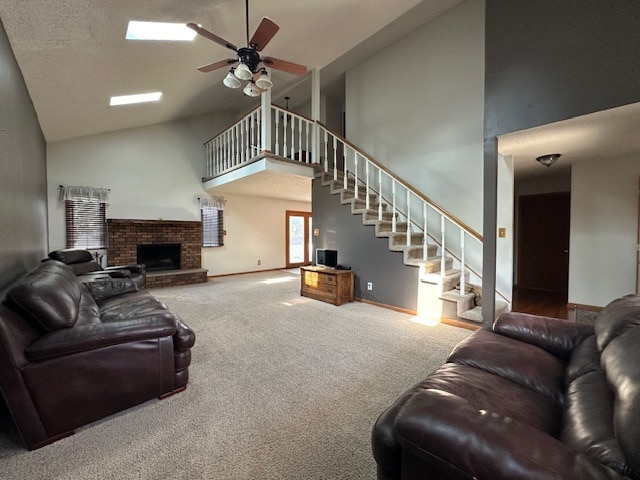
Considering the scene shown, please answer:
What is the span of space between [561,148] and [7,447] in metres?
5.17

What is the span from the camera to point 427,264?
3734 millimetres

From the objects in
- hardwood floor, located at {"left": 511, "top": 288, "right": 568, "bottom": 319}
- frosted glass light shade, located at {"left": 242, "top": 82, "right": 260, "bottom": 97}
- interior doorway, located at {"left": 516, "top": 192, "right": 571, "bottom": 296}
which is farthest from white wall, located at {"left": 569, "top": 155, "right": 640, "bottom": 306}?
frosted glass light shade, located at {"left": 242, "top": 82, "right": 260, "bottom": 97}

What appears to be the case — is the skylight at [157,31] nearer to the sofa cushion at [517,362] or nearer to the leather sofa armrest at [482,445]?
the leather sofa armrest at [482,445]

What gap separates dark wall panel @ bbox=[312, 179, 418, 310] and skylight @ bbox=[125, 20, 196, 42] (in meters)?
2.78

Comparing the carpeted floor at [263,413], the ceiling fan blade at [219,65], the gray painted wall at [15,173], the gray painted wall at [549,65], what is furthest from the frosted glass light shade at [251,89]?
the carpeted floor at [263,413]

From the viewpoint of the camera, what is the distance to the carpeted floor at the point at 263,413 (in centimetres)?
137

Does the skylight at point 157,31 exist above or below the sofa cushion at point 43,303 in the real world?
above

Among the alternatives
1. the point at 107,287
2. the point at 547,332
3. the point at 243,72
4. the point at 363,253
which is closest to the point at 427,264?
the point at 363,253

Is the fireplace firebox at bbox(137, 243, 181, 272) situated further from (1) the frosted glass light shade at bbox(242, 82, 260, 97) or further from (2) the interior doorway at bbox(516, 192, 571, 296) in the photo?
(2) the interior doorway at bbox(516, 192, 571, 296)

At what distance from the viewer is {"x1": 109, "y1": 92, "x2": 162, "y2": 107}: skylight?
13.4 feet

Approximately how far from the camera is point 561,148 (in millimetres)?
3141

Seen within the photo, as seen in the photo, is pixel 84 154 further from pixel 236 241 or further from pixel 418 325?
pixel 418 325

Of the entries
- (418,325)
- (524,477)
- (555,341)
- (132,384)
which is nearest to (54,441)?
(132,384)

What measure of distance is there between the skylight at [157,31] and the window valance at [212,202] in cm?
413
